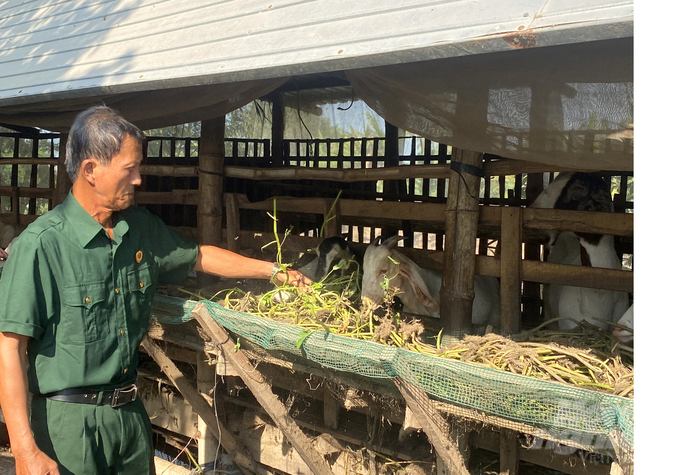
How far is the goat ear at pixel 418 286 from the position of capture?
3299 millimetres

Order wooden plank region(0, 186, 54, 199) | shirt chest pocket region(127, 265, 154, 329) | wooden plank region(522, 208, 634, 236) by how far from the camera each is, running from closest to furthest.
→ shirt chest pocket region(127, 265, 154, 329)
wooden plank region(522, 208, 634, 236)
wooden plank region(0, 186, 54, 199)

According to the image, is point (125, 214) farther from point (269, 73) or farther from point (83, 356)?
point (269, 73)

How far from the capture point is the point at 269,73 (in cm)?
235

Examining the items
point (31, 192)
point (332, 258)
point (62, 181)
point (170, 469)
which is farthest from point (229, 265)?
point (31, 192)

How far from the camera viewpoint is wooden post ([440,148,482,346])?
3.07 m

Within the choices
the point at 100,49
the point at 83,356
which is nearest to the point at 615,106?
the point at 83,356

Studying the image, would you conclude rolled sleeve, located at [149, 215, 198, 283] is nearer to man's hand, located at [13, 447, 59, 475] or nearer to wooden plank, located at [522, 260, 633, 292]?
man's hand, located at [13, 447, 59, 475]

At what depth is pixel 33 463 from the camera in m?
2.28

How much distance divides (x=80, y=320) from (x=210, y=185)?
6.24 ft

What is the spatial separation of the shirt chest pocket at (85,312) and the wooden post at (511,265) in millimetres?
1927

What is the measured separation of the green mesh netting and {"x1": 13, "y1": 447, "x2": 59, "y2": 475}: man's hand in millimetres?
1009

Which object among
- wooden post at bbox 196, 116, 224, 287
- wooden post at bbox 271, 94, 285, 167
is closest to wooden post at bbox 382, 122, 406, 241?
wooden post at bbox 271, 94, 285, 167

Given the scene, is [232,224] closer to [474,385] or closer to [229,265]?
[229,265]

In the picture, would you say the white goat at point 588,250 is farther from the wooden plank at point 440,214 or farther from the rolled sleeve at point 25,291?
the rolled sleeve at point 25,291
